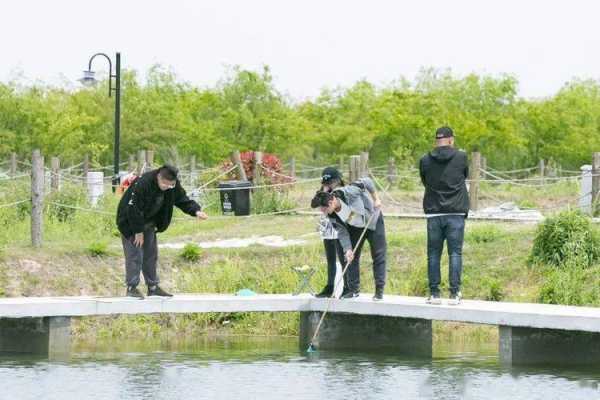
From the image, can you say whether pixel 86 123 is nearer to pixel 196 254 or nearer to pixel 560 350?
pixel 196 254

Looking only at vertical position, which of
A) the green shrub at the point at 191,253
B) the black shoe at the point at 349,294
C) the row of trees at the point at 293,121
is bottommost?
the black shoe at the point at 349,294

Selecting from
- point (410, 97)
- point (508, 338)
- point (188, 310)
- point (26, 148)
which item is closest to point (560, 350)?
point (508, 338)

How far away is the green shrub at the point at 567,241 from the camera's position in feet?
60.5

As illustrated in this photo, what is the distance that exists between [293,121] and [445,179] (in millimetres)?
36300

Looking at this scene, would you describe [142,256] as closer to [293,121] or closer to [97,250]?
[97,250]

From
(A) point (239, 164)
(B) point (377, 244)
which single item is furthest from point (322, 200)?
(A) point (239, 164)

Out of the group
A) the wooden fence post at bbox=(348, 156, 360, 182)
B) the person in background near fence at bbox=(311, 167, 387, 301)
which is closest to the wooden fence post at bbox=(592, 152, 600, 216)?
the wooden fence post at bbox=(348, 156, 360, 182)

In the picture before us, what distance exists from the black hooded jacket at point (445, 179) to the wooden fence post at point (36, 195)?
6314mm

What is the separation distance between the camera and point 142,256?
15078mm

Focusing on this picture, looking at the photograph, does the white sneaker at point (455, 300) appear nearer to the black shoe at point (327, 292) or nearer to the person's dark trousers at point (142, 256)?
the black shoe at point (327, 292)

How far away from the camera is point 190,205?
14.8 m

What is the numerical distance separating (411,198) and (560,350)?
18623mm

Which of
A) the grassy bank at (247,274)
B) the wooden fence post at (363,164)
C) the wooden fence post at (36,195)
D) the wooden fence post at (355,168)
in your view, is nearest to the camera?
the grassy bank at (247,274)

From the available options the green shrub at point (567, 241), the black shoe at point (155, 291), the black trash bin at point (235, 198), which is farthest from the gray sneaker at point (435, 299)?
the black trash bin at point (235, 198)
